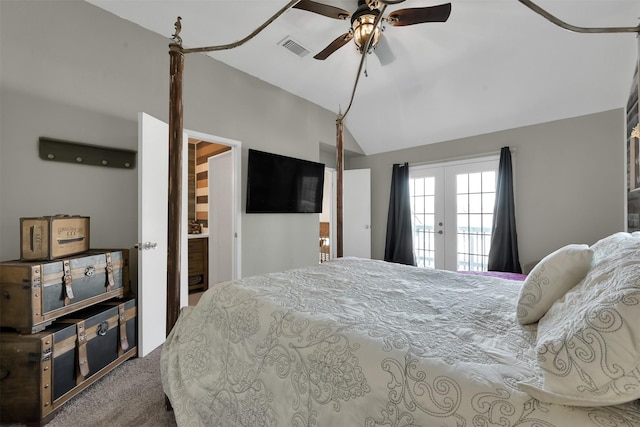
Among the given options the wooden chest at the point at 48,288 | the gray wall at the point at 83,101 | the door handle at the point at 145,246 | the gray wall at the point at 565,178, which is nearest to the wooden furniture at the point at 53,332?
the wooden chest at the point at 48,288

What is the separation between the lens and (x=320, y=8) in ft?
6.00

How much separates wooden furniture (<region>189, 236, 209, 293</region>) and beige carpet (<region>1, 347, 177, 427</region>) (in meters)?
2.10

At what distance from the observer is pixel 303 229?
4.09m

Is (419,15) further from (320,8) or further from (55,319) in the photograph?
(55,319)

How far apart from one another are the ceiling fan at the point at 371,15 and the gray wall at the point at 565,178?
103 inches

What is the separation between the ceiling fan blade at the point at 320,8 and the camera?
177cm

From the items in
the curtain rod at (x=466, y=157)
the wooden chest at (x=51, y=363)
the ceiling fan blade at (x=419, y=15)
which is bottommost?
the wooden chest at (x=51, y=363)

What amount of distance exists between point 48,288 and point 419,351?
2011 mm

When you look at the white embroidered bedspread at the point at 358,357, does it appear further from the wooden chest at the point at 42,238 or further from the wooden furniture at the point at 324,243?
the wooden furniture at the point at 324,243

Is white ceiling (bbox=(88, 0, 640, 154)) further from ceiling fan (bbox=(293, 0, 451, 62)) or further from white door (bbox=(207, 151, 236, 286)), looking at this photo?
white door (bbox=(207, 151, 236, 286))

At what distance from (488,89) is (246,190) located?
10.6 ft

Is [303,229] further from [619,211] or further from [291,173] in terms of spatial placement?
[619,211]

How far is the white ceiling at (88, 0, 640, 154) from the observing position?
2297mm

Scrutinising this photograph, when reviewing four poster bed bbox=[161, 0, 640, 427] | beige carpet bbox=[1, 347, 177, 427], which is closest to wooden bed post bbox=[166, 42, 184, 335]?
four poster bed bbox=[161, 0, 640, 427]
